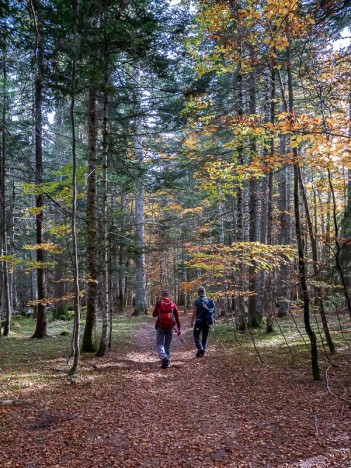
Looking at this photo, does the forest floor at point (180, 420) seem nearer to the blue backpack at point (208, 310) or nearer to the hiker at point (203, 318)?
the hiker at point (203, 318)

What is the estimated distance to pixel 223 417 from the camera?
4898mm

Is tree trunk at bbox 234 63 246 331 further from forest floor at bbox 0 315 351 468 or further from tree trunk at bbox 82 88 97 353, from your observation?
forest floor at bbox 0 315 351 468

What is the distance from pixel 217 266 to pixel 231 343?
277cm

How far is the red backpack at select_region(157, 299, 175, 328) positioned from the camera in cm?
845

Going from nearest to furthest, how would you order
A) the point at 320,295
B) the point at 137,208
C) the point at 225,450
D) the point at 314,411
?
the point at 225,450 → the point at 314,411 → the point at 320,295 → the point at 137,208

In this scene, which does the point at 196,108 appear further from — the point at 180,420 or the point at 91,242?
the point at 180,420

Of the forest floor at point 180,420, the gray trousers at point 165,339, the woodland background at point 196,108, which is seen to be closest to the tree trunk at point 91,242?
the woodland background at point 196,108

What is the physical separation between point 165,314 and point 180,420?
374 cm

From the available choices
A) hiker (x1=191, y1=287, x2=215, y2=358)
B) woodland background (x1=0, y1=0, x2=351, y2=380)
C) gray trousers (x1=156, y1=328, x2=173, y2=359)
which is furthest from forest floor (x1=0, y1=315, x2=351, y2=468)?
hiker (x1=191, y1=287, x2=215, y2=358)

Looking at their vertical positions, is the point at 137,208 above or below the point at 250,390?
above

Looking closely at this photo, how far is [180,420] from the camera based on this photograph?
4820 mm

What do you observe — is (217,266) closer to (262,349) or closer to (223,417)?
(262,349)

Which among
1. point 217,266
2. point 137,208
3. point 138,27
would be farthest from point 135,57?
point 137,208

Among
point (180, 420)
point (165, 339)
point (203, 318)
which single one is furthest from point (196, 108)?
point (180, 420)
